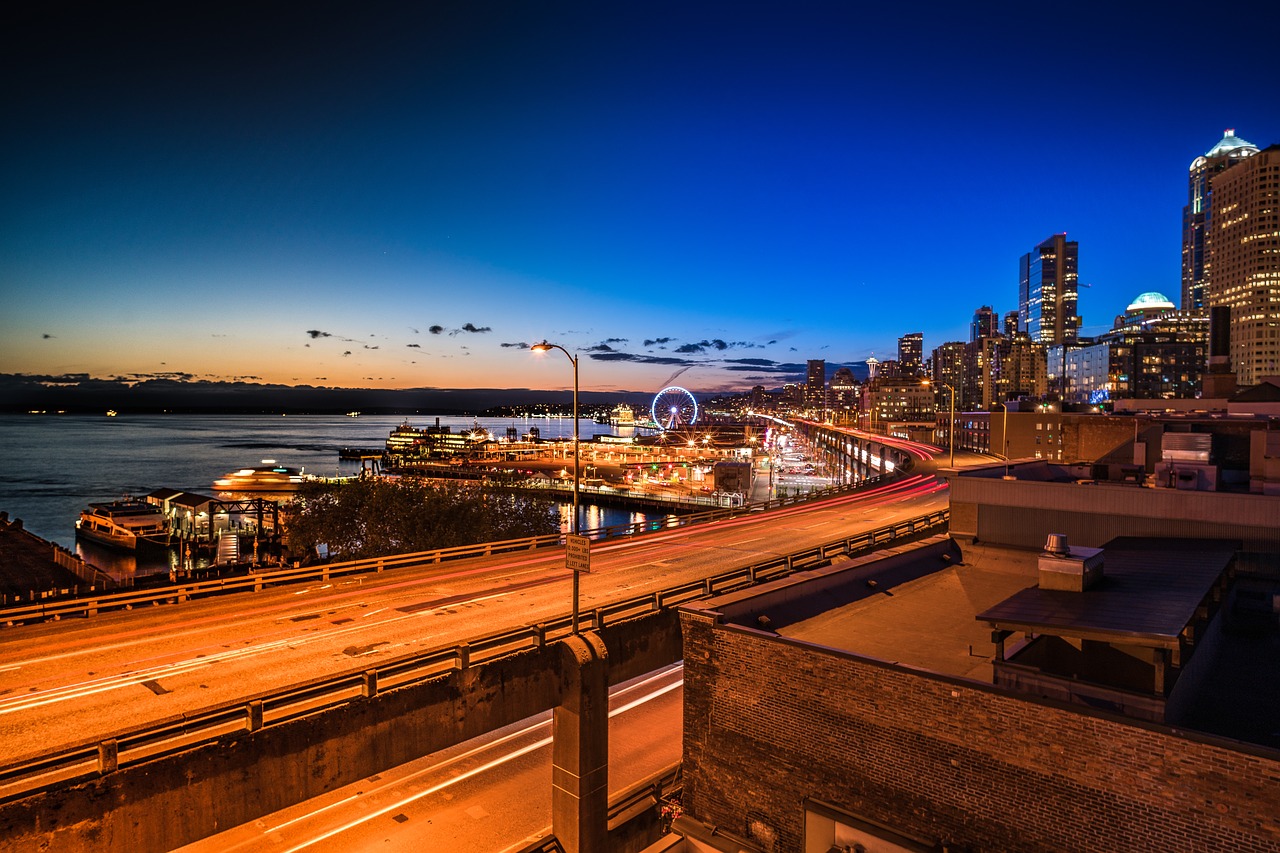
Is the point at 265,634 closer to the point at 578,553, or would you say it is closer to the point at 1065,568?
the point at 578,553

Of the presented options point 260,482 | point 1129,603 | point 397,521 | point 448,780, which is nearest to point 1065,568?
point 1129,603

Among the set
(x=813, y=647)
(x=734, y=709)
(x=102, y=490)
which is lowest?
(x=102, y=490)

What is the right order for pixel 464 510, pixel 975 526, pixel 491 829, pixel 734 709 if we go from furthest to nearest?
pixel 464 510
pixel 975 526
pixel 491 829
pixel 734 709

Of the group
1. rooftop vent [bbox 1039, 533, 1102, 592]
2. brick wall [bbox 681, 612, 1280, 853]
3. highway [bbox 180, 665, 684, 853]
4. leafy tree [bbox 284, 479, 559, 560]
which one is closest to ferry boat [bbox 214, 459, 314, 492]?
leafy tree [bbox 284, 479, 559, 560]

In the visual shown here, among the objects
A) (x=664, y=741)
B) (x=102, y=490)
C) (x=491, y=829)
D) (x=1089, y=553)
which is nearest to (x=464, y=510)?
(x=664, y=741)

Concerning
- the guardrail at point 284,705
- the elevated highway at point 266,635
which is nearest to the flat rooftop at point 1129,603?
the guardrail at point 284,705

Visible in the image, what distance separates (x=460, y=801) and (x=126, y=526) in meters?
78.3

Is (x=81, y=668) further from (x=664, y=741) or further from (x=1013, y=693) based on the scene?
(x=1013, y=693)

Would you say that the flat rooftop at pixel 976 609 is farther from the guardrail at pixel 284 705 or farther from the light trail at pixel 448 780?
the light trail at pixel 448 780

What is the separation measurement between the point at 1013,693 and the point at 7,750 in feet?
55.9

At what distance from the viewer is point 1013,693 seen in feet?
40.0

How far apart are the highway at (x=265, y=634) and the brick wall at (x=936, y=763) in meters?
6.52

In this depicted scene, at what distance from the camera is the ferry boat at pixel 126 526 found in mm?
78250

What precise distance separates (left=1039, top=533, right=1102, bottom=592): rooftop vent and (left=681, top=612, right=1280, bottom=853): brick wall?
205 inches
